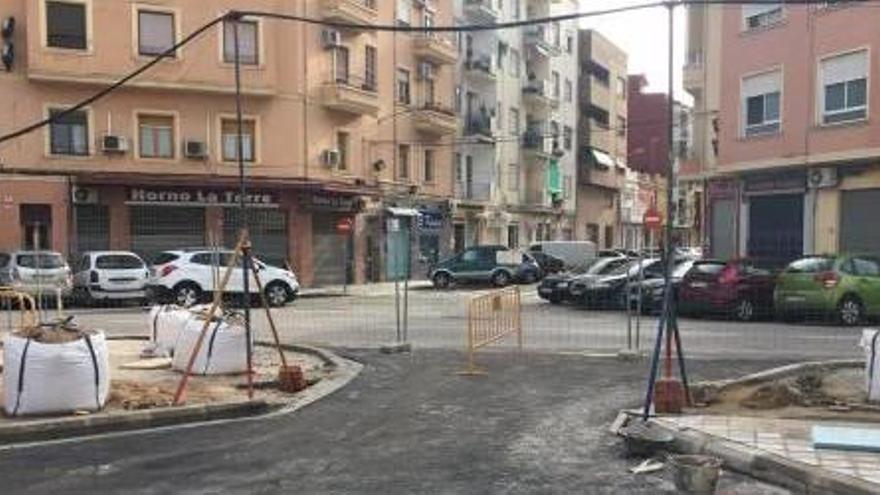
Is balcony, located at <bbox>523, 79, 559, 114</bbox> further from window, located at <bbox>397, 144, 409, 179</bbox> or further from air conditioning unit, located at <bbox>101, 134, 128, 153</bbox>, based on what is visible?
air conditioning unit, located at <bbox>101, 134, 128, 153</bbox>

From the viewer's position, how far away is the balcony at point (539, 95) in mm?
61806

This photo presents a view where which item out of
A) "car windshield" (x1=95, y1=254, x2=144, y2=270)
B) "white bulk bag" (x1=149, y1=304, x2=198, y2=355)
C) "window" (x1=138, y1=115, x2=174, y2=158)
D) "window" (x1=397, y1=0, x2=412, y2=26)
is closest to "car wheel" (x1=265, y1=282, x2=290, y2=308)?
"car windshield" (x1=95, y1=254, x2=144, y2=270)

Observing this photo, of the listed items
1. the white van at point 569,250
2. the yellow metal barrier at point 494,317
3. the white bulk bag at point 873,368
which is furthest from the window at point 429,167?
the white bulk bag at point 873,368

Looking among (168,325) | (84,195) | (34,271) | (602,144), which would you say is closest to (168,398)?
(168,325)

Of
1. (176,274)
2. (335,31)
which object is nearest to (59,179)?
(176,274)

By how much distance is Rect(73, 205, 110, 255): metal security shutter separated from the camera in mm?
35312

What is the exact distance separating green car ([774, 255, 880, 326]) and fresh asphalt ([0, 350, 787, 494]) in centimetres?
1147

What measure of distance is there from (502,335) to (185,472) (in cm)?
986

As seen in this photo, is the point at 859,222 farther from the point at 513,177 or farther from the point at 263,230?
the point at 513,177

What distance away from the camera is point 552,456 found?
8.84 metres

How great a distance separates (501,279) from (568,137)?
30.3 meters

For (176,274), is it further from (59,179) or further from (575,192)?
(575,192)

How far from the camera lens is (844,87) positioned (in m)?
29.8

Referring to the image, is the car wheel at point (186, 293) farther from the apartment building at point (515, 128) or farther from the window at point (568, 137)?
the window at point (568, 137)
